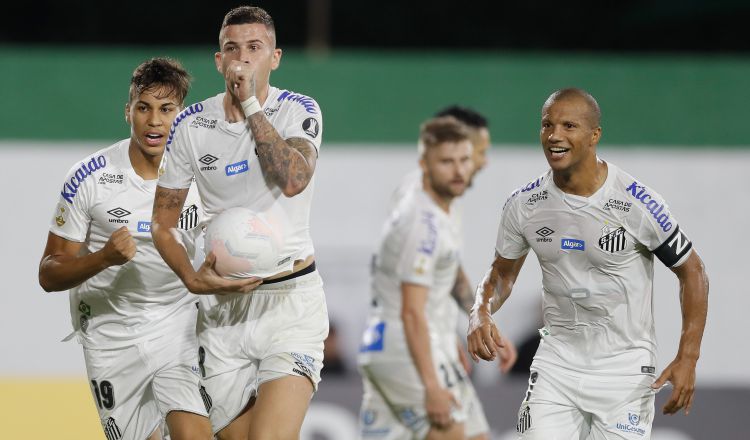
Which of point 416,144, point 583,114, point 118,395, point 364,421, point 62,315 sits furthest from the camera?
point 416,144

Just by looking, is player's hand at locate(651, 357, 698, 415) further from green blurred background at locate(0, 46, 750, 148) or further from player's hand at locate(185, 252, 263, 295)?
green blurred background at locate(0, 46, 750, 148)

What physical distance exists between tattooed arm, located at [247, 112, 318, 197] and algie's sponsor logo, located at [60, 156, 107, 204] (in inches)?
47.6

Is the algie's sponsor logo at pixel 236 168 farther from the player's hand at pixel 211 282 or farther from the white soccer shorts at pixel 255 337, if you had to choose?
the white soccer shorts at pixel 255 337

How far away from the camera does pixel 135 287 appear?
5.86 metres

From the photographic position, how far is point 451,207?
25.0 ft

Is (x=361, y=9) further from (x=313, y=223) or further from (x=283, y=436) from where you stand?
(x=283, y=436)

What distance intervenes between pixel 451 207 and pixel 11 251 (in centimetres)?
392

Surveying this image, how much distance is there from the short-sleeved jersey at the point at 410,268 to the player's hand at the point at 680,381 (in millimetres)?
2242

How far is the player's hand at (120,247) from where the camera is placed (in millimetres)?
5145

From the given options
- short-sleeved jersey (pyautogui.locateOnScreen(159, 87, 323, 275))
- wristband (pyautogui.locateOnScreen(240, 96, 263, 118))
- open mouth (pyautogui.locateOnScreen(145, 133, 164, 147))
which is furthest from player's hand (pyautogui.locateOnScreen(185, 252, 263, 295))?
open mouth (pyautogui.locateOnScreen(145, 133, 164, 147))

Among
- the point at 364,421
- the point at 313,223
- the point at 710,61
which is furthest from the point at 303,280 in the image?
the point at 710,61

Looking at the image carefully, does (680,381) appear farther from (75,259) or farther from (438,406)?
(75,259)

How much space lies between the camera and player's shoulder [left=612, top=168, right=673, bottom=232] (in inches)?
203

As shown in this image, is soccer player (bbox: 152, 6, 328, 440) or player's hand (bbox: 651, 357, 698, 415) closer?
player's hand (bbox: 651, 357, 698, 415)
